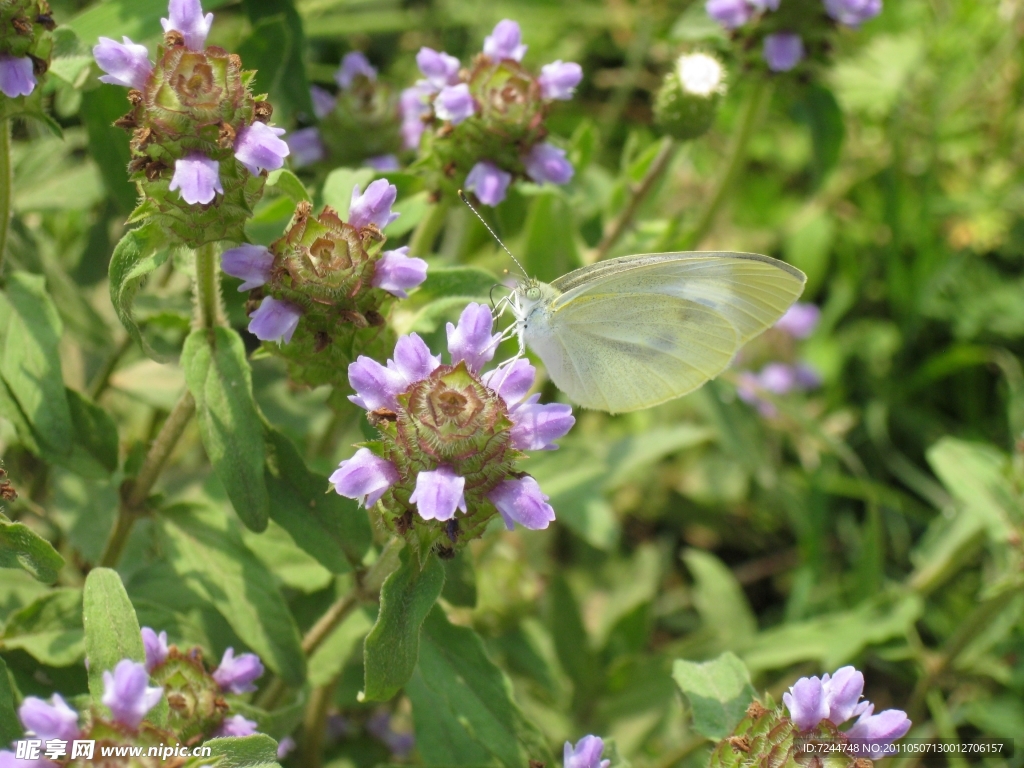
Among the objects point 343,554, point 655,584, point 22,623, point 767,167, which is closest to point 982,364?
point 767,167

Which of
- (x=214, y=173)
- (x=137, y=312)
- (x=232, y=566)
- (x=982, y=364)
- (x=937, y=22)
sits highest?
(x=937, y=22)

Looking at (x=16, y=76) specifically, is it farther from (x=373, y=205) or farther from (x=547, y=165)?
(x=547, y=165)

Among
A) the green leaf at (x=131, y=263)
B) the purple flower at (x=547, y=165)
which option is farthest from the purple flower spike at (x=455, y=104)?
the green leaf at (x=131, y=263)

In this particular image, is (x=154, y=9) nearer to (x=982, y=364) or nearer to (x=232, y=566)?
(x=232, y=566)

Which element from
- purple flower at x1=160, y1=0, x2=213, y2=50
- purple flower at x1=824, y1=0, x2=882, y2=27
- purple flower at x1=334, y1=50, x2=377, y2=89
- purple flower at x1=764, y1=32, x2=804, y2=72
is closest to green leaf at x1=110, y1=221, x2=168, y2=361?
purple flower at x1=160, y1=0, x2=213, y2=50

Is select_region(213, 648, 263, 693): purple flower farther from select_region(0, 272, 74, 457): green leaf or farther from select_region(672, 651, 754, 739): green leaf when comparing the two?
select_region(672, 651, 754, 739): green leaf

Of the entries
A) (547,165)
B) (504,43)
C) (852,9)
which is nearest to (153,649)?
(547,165)
